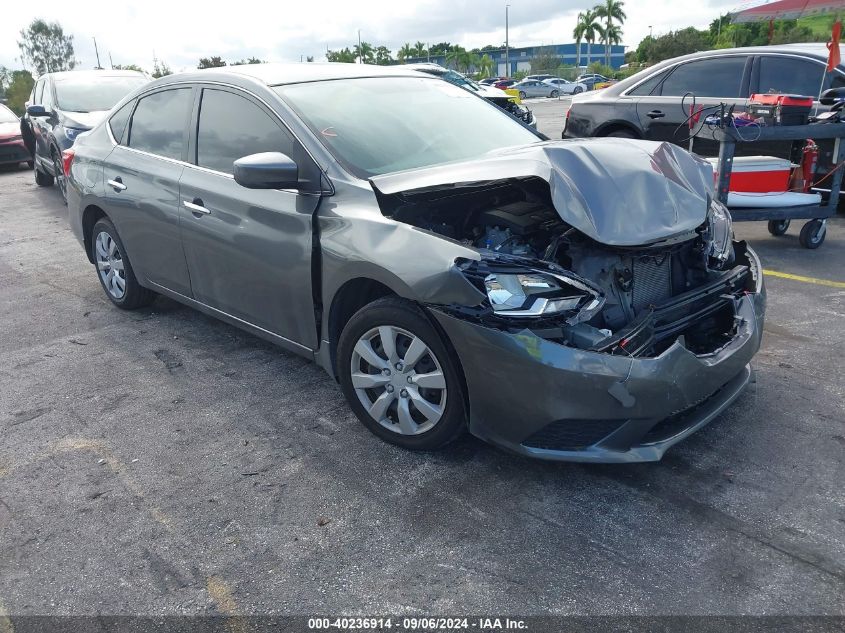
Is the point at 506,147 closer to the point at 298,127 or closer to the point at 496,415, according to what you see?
the point at 298,127

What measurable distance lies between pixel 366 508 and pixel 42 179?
11815 millimetres

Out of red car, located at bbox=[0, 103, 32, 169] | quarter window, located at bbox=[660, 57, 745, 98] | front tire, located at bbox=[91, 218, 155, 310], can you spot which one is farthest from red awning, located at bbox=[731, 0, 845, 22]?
red car, located at bbox=[0, 103, 32, 169]

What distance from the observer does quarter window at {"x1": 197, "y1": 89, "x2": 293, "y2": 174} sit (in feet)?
12.2

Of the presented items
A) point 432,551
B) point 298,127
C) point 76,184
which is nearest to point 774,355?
point 432,551

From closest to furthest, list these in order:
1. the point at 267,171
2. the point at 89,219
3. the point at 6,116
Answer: the point at 267,171
the point at 89,219
the point at 6,116

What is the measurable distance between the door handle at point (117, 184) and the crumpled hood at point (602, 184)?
7.61ft

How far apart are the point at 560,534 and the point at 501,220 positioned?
4.49 feet

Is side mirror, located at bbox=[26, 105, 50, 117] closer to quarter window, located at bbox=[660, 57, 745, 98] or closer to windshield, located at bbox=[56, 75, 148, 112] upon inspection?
windshield, located at bbox=[56, 75, 148, 112]

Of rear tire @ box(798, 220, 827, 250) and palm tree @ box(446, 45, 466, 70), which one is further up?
palm tree @ box(446, 45, 466, 70)

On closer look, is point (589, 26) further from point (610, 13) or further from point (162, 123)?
point (162, 123)

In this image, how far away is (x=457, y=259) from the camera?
280cm

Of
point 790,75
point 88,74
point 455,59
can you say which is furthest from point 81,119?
point 455,59

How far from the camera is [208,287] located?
13.9 ft

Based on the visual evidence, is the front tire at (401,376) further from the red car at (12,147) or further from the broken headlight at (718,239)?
the red car at (12,147)
